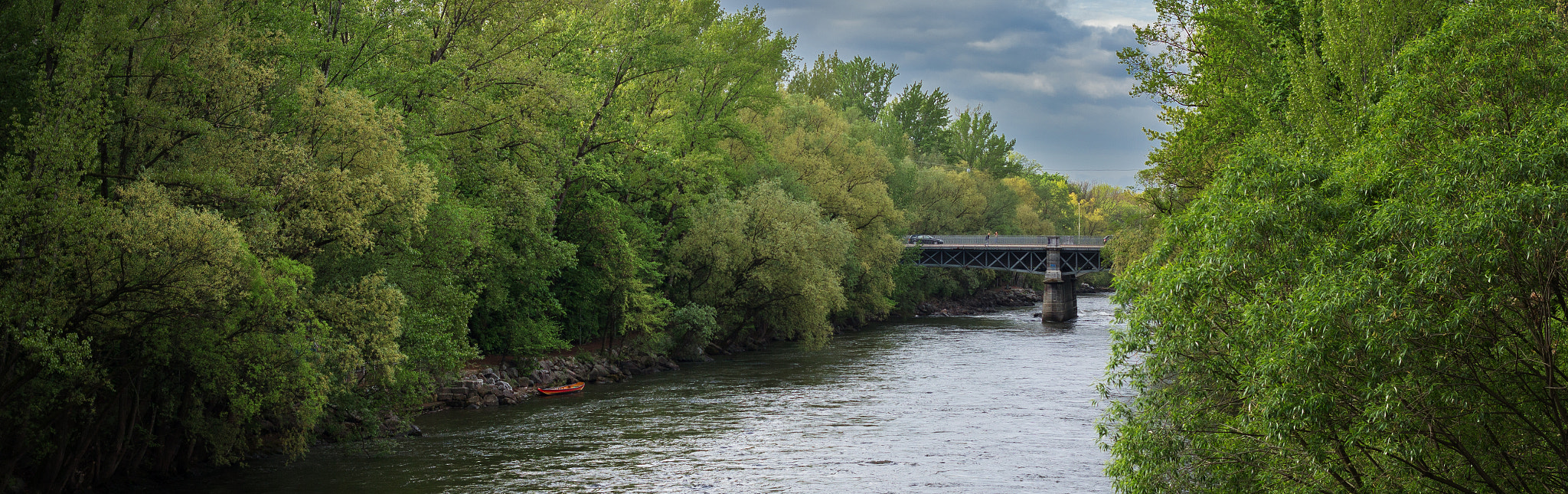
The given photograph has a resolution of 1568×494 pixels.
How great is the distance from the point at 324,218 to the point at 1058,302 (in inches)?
2211

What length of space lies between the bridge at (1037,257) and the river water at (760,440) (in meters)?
27.9

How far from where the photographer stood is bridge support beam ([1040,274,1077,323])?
6831cm

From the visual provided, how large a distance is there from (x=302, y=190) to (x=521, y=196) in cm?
1000

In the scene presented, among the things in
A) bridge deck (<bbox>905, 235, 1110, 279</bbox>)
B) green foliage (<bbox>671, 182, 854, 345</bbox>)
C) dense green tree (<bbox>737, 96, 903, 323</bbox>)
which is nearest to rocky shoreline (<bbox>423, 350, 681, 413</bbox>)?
green foliage (<bbox>671, 182, 854, 345</bbox>)

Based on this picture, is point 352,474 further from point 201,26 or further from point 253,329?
point 201,26

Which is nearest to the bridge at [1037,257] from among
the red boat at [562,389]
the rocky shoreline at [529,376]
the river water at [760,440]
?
the river water at [760,440]

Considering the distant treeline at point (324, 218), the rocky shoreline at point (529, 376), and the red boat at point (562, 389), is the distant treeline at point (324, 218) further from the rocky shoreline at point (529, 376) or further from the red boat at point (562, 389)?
the red boat at point (562, 389)

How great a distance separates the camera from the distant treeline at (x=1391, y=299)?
951 cm

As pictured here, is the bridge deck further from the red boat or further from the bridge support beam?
the red boat

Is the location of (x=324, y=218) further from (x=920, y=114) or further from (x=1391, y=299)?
(x=920, y=114)

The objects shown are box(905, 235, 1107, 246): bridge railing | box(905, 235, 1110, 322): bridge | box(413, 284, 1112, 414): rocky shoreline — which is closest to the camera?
box(413, 284, 1112, 414): rocky shoreline

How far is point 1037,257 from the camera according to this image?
75.8 metres

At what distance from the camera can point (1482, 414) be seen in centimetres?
950

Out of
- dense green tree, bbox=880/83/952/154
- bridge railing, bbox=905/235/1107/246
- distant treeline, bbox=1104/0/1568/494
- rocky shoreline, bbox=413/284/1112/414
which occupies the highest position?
dense green tree, bbox=880/83/952/154
